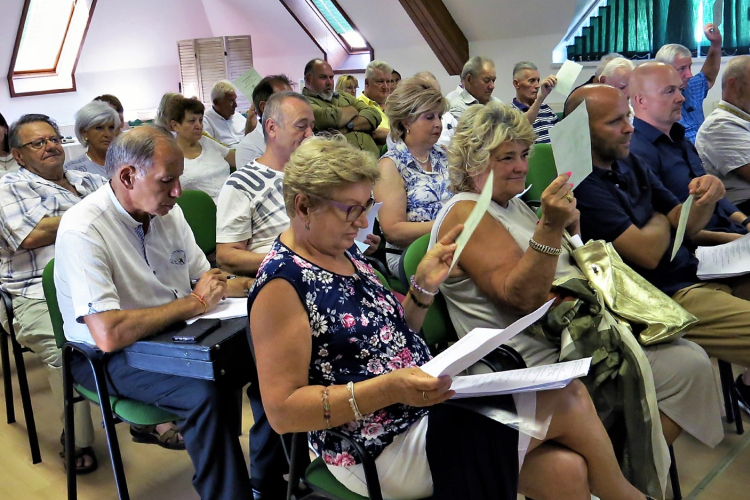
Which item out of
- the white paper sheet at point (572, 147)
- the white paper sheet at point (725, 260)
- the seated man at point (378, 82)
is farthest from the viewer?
the seated man at point (378, 82)

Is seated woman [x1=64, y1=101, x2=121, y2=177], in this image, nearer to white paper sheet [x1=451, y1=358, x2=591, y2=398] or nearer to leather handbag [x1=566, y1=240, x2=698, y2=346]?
leather handbag [x1=566, y1=240, x2=698, y2=346]

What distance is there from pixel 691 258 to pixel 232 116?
12.7ft

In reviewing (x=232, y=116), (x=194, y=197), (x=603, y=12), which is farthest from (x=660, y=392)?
(x=603, y=12)

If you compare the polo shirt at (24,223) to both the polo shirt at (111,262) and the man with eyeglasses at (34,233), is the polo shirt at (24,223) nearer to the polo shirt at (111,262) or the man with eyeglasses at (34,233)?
the man with eyeglasses at (34,233)

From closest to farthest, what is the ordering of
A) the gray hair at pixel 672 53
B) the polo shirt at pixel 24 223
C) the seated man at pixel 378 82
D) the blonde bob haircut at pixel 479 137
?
the blonde bob haircut at pixel 479 137 → the polo shirt at pixel 24 223 → the gray hair at pixel 672 53 → the seated man at pixel 378 82

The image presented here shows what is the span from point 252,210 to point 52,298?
2.52ft

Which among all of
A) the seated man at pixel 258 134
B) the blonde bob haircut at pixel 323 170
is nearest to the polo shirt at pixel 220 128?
the seated man at pixel 258 134

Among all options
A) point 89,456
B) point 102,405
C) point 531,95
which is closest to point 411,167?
point 102,405

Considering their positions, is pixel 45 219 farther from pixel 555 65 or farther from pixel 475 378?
pixel 555 65

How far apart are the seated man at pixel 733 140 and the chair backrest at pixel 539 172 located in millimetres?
778

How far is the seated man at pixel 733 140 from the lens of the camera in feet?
10.2

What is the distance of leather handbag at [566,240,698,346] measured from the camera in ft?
5.79

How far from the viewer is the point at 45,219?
2494mm

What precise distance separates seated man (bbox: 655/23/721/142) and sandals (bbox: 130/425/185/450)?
3.51m
